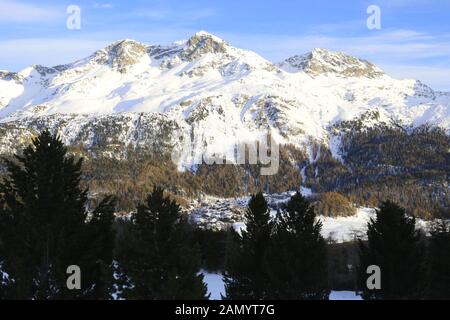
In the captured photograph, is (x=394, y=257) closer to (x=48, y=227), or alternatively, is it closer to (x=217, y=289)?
(x=48, y=227)

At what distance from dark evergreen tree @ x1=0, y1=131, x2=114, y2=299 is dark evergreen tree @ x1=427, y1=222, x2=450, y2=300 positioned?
1034 inches

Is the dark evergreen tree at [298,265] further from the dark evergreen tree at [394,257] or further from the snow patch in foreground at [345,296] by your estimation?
the snow patch in foreground at [345,296]

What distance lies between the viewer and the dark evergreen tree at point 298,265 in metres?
32.6

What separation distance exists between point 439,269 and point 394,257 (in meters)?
9.69

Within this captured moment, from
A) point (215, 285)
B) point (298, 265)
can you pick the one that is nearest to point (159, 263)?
point (298, 265)

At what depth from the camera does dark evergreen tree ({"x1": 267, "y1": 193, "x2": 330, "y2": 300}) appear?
32562mm

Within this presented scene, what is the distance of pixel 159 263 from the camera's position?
942 inches

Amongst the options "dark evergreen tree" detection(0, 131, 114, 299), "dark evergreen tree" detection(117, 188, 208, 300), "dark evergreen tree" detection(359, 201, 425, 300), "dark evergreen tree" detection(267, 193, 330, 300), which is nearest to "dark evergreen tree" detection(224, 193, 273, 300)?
"dark evergreen tree" detection(267, 193, 330, 300)

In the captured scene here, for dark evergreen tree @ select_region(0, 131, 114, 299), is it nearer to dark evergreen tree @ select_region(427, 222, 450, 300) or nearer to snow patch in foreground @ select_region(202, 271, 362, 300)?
snow patch in foreground @ select_region(202, 271, 362, 300)

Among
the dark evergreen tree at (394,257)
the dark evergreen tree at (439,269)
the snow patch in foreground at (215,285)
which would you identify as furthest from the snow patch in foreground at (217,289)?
the dark evergreen tree at (394,257)

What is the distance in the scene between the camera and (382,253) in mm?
33719

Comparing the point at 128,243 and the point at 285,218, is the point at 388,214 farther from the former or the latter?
the point at 128,243
